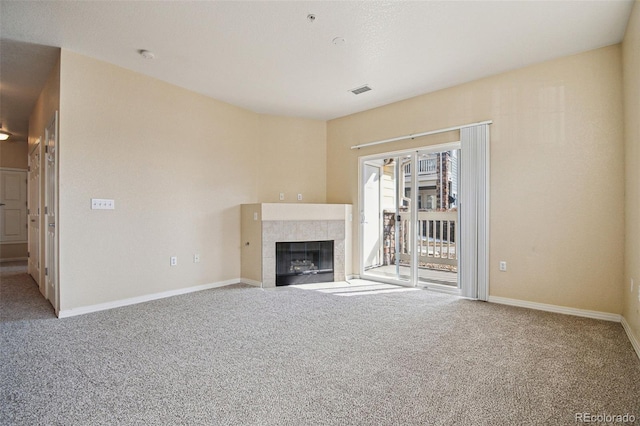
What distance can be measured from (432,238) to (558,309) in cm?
221

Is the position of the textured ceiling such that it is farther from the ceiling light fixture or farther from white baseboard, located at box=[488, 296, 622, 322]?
white baseboard, located at box=[488, 296, 622, 322]

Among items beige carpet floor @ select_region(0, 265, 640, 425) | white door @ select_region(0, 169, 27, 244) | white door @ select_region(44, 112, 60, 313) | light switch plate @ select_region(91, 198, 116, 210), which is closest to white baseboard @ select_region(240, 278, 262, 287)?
beige carpet floor @ select_region(0, 265, 640, 425)

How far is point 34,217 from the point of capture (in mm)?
4781

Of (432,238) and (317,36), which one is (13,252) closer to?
(317,36)

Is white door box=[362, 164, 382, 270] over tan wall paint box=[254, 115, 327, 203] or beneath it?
beneath

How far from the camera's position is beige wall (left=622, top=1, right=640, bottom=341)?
7.80 feet

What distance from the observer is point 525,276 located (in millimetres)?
3455

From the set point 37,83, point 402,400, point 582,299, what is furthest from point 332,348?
point 37,83

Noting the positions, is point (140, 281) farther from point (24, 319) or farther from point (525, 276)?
point (525, 276)

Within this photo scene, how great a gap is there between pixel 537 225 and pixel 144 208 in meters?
4.56

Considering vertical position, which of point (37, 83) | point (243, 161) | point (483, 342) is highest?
point (37, 83)

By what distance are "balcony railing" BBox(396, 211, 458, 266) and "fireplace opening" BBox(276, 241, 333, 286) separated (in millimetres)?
1213

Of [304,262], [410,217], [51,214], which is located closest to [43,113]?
[51,214]

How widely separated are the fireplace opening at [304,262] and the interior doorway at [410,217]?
63cm
